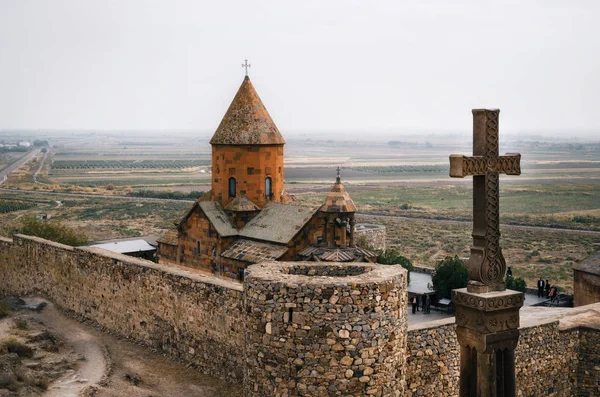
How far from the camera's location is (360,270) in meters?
9.77

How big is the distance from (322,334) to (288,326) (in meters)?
0.38

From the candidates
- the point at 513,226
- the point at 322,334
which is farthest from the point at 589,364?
the point at 513,226

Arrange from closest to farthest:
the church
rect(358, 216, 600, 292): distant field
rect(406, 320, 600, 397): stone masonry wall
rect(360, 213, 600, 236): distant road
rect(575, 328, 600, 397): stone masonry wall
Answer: rect(406, 320, 600, 397): stone masonry wall < rect(575, 328, 600, 397): stone masonry wall < the church < rect(358, 216, 600, 292): distant field < rect(360, 213, 600, 236): distant road

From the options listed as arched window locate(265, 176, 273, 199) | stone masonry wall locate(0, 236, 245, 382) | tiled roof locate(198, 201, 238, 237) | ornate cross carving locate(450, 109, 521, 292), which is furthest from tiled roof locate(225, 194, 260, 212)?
ornate cross carving locate(450, 109, 521, 292)

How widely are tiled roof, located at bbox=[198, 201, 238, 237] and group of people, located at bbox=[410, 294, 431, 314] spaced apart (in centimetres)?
505

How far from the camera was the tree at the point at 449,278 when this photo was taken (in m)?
21.8

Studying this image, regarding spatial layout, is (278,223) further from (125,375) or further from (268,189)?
(125,375)

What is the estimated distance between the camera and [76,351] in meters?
13.0

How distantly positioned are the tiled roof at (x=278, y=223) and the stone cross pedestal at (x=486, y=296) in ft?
38.4

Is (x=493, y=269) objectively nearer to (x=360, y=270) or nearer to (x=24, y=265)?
(x=360, y=270)

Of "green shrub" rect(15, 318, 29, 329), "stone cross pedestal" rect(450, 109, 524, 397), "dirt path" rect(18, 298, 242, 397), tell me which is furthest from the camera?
"green shrub" rect(15, 318, 29, 329)

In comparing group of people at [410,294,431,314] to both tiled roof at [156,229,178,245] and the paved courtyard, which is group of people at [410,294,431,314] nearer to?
the paved courtyard

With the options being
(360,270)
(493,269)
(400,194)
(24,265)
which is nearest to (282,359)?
(360,270)

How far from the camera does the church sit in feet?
63.6
